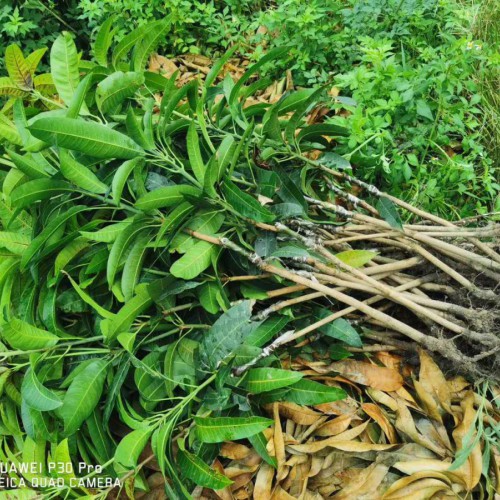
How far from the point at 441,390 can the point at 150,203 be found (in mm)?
957

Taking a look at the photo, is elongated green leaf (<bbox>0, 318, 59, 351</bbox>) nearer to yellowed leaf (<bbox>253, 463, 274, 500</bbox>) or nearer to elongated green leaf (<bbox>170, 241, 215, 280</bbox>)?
elongated green leaf (<bbox>170, 241, 215, 280</bbox>)

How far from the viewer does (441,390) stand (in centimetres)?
154

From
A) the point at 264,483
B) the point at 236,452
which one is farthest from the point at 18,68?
the point at 264,483

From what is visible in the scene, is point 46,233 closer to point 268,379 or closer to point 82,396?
point 82,396

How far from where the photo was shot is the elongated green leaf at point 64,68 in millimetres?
1654

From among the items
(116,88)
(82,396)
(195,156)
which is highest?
(116,88)

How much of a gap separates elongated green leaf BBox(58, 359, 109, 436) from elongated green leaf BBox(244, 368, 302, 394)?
0.39 meters

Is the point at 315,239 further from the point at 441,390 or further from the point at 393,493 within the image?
the point at 393,493

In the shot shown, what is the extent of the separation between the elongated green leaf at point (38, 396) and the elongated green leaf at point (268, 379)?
1.56 ft

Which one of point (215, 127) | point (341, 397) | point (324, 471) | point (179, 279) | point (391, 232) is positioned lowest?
point (324, 471)

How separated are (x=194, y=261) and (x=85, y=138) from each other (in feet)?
1.37

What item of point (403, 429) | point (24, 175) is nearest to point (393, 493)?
point (403, 429)

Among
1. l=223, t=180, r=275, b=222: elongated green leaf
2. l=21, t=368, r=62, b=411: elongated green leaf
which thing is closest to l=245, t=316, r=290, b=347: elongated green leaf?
l=223, t=180, r=275, b=222: elongated green leaf

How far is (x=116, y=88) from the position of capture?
1.63 metres
